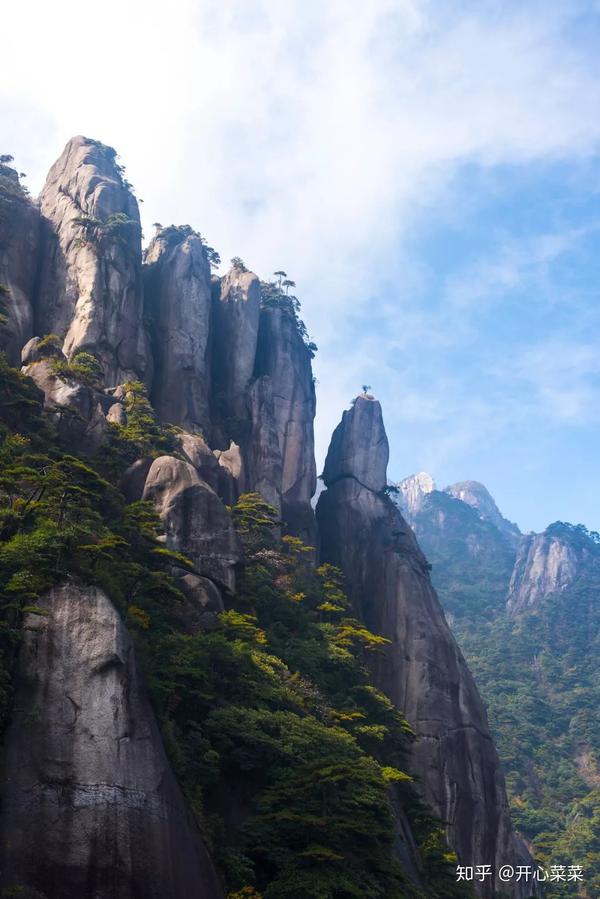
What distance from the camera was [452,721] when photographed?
118 ft

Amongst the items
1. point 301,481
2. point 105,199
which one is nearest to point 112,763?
point 301,481

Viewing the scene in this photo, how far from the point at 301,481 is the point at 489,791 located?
17751mm

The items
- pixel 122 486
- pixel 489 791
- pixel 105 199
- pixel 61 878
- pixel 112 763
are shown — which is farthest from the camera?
pixel 105 199

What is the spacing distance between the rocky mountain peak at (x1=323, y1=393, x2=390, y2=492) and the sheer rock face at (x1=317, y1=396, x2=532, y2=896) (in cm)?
7

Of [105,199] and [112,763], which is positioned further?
[105,199]

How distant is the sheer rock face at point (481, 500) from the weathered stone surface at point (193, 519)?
103512 mm

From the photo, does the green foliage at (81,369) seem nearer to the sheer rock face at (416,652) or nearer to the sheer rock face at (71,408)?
the sheer rock face at (71,408)

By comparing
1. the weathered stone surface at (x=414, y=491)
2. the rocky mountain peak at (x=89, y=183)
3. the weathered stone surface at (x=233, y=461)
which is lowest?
the weathered stone surface at (x=233, y=461)

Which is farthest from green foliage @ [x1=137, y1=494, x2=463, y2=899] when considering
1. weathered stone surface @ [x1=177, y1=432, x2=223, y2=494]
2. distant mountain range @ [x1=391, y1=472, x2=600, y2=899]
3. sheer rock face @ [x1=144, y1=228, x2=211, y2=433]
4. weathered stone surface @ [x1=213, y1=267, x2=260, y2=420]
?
distant mountain range @ [x1=391, y1=472, x2=600, y2=899]

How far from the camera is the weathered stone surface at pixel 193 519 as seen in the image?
2727 cm

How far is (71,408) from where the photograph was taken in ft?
95.9

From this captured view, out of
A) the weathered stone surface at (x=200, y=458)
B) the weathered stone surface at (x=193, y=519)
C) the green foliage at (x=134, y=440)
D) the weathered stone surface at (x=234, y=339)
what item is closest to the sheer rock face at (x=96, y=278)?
the green foliage at (x=134, y=440)

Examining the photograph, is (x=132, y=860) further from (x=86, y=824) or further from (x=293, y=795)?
(x=293, y=795)

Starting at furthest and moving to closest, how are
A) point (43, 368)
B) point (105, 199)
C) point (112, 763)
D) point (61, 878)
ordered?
point (105, 199), point (43, 368), point (112, 763), point (61, 878)
